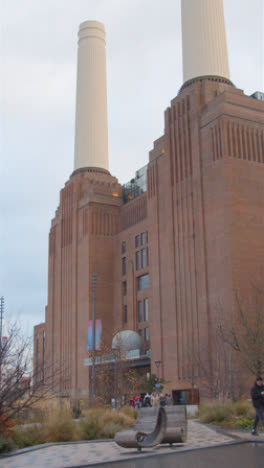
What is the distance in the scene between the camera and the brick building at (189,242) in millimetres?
47469

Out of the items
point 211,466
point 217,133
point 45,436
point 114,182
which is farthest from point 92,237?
point 211,466

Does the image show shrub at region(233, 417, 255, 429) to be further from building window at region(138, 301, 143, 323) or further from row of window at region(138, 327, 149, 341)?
building window at region(138, 301, 143, 323)

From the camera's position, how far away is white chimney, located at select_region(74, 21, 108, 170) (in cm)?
8694

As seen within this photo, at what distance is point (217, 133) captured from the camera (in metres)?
50.1

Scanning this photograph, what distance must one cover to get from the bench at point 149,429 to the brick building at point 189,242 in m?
22.2

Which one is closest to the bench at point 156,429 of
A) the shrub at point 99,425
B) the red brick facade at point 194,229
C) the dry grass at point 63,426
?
the dry grass at point 63,426

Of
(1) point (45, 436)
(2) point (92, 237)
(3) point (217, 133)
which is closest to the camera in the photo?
(1) point (45, 436)

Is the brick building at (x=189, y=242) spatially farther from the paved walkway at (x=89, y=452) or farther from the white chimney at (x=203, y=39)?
the paved walkway at (x=89, y=452)

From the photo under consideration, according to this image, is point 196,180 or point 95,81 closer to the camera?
point 196,180

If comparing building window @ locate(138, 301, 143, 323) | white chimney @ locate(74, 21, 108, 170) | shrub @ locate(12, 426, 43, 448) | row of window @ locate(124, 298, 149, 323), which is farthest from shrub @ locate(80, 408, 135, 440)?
white chimney @ locate(74, 21, 108, 170)

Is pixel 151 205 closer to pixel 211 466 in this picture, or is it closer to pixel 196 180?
pixel 196 180

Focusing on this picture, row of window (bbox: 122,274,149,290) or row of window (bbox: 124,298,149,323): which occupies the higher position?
row of window (bbox: 122,274,149,290)

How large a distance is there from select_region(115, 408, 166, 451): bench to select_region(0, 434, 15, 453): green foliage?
3.60 m

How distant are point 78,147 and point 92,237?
20.8m
